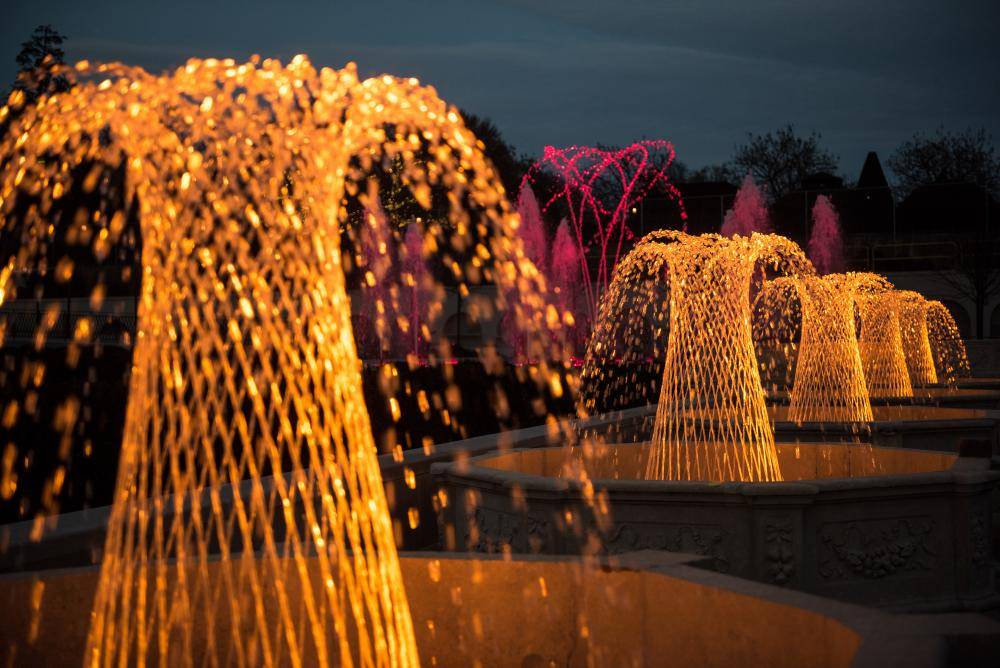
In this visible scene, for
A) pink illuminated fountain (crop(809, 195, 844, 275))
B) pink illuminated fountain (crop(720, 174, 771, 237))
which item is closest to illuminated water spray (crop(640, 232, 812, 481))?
pink illuminated fountain (crop(720, 174, 771, 237))

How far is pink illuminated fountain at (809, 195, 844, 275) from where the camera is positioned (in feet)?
149

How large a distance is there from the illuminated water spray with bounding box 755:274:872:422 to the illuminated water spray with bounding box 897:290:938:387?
8303 mm

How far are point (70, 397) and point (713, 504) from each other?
6627mm

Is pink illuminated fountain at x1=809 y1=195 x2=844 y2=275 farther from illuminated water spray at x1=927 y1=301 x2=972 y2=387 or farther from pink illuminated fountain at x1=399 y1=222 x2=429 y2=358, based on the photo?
pink illuminated fountain at x1=399 y1=222 x2=429 y2=358

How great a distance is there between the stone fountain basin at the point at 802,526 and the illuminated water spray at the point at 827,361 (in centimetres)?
673

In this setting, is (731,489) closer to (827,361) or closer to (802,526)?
(802,526)

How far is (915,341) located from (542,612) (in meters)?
21.5

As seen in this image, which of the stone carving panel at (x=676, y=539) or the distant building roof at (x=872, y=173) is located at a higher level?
the distant building roof at (x=872, y=173)

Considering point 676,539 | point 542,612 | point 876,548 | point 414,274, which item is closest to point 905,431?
point 876,548

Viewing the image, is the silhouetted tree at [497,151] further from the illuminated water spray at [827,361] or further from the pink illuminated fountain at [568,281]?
the illuminated water spray at [827,361]

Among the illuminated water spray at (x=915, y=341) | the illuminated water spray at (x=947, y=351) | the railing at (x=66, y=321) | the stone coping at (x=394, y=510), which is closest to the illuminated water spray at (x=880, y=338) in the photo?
the illuminated water spray at (x=915, y=341)

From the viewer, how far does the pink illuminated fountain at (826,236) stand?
149 feet

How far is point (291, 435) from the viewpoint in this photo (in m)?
12.7

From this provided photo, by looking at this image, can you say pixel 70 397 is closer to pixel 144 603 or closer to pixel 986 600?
pixel 144 603
